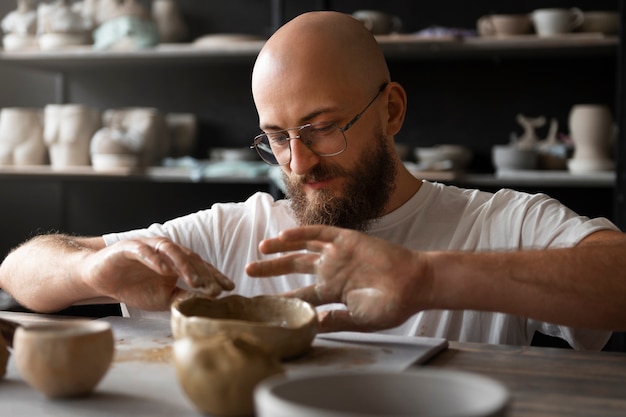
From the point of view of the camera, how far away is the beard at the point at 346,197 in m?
1.68

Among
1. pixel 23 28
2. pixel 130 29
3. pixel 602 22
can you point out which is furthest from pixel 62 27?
pixel 602 22

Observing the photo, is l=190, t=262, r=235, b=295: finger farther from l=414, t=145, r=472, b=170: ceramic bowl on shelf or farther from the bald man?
l=414, t=145, r=472, b=170: ceramic bowl on shelf

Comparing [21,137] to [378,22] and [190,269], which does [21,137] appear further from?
[190,269]

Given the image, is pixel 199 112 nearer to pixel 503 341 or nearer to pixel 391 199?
pixel 391 199

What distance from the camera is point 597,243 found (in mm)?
1364

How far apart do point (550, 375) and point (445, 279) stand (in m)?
0.21

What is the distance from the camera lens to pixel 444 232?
1687 millimetres

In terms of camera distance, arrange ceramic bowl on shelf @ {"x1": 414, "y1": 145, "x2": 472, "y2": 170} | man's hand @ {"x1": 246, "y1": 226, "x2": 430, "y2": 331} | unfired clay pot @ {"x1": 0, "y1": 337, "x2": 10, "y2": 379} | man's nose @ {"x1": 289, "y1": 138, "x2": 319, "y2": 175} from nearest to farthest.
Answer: unfired clay pot @ {"x1": 0, "y1": 337, "x2": 10, "y2": 379}
man's hand @ {"x1": 246, "y1": 226, "x2": 430, "y2": 331}
man's nose @ {"x1": 289, "y1": 138, "x2": 319, "y2": 175}
ceramic bowl on shelf @ {"x1": 414, "y1": 145, "x2": 472, "y2": 170}

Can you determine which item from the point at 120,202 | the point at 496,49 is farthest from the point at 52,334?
the point at 120,202

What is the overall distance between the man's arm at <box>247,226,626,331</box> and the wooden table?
0.08 metres

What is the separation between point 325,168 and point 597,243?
0.55 m

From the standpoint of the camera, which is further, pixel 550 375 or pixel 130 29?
pixel 130 29

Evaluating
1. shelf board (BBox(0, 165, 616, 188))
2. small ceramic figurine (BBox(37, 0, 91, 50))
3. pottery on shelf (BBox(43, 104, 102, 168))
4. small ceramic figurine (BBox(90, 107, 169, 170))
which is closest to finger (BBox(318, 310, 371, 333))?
shelf board (BBox(0, 165, 616, 188))

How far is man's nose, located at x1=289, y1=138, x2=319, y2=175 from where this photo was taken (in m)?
1.67
